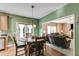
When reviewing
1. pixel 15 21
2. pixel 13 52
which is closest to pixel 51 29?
pixel 15 21

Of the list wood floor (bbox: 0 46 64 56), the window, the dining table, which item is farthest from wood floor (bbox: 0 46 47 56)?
the window

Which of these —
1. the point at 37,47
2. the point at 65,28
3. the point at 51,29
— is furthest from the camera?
the point at 37,47

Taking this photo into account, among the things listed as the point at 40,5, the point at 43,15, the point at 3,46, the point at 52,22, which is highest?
the point at 40,5

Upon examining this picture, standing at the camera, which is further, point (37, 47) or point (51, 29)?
point (37, 47)

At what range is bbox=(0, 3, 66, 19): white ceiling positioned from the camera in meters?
2.22

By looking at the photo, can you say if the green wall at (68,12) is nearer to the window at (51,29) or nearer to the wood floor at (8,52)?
the window at (51,29)

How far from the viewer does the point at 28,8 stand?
7.53ft

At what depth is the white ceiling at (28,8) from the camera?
2225 millimetres

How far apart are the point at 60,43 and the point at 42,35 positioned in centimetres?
41

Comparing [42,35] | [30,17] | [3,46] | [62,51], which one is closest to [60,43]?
[62,51]

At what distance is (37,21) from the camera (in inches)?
95.0

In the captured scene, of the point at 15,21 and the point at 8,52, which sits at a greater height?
the point at 15,21

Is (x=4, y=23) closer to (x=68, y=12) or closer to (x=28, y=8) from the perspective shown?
(x=28, y=8)

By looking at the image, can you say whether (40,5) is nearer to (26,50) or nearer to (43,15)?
(43,15)
